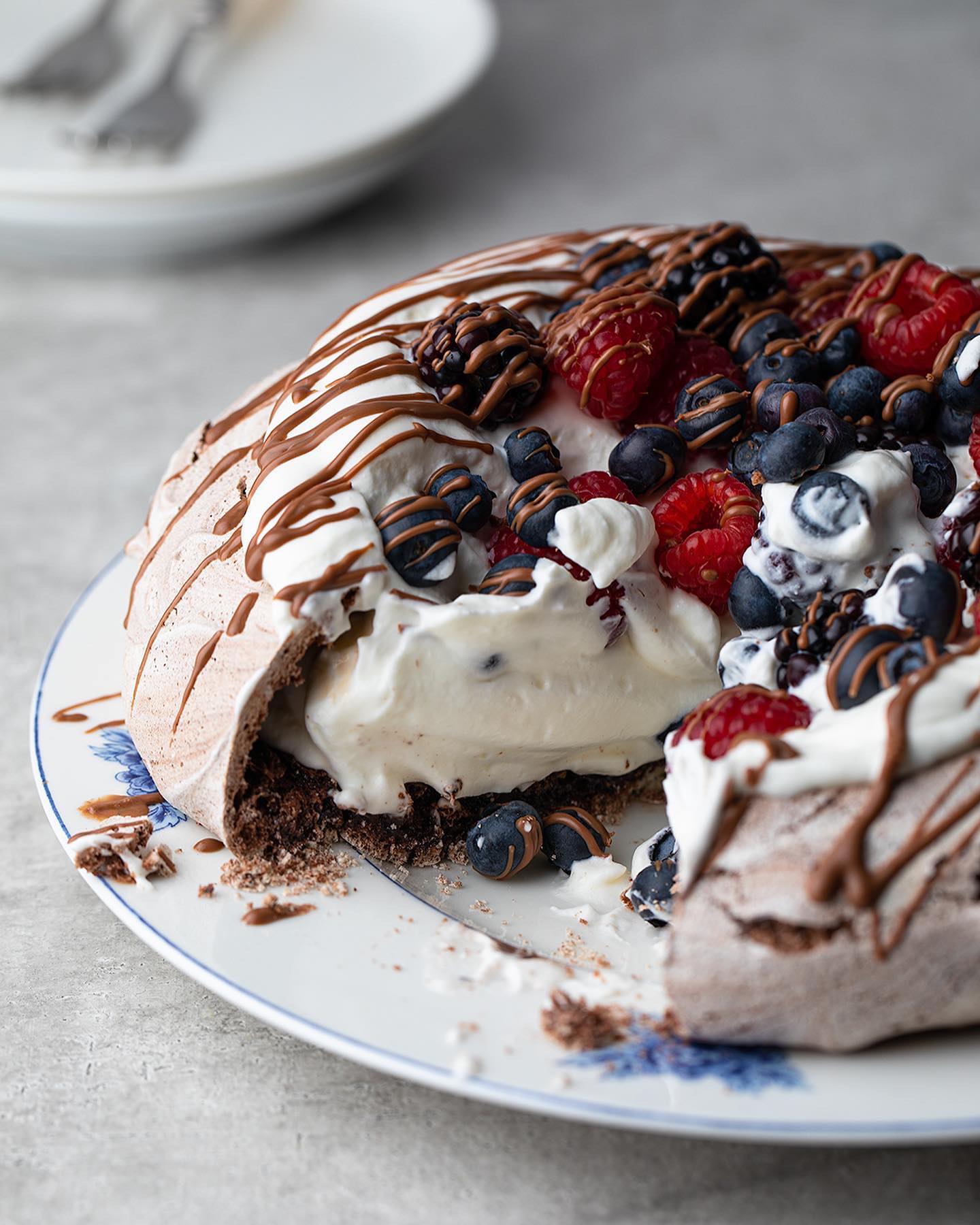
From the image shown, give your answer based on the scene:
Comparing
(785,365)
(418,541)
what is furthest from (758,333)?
(418,541)

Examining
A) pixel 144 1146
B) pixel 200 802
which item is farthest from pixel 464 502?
pixel 144 1146

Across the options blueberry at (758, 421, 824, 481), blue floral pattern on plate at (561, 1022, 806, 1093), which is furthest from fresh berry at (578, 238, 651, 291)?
blue floral pattern on plate at (561, 1022, 806, 1093)

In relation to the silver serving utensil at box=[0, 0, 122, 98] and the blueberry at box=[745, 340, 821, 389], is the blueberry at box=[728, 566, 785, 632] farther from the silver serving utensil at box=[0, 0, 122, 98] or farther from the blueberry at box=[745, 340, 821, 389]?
the silver serving utensil at box=[0, 0, 122, 98]

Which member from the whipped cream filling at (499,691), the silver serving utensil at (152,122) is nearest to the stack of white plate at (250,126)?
the silver serving utensil at (152,122)

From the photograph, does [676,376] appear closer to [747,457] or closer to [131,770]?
[747,457]

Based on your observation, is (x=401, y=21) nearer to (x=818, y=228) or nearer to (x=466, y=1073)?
(x=818, y=228)

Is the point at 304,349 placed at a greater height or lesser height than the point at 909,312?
lesser

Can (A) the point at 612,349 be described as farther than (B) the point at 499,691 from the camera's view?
Yes
